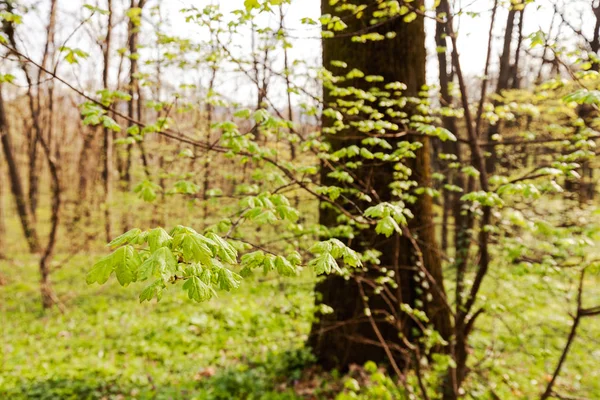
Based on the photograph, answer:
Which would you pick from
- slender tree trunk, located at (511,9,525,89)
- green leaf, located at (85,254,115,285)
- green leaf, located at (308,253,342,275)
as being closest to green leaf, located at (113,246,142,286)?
green leaf, located at (85,254,115,285)

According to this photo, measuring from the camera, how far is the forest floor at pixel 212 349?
13.5 feet

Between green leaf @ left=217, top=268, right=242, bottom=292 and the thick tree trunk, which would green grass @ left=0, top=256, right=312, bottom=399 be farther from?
green leaf @ left=217, top=268, right=242, bottom=292

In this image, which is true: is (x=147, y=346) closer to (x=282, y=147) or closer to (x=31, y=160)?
(x=282, y=147)

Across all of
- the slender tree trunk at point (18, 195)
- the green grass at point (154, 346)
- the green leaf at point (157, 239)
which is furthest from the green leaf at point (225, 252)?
the slender tree trunk at point (18, 195)

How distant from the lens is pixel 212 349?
5.27 metres

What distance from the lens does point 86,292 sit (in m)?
8.42

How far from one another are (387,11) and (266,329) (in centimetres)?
487

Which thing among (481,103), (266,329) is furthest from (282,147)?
(266,329)

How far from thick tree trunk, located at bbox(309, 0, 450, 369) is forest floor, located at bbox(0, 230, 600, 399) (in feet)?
1.38

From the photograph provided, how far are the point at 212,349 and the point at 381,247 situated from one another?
3.11m

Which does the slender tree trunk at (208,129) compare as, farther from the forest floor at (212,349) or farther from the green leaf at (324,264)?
the green leaf at (324,264)

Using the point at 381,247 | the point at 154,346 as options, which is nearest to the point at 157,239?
the point at 381,247

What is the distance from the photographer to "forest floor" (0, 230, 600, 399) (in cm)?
412

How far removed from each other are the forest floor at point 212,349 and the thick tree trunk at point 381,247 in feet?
1.38
